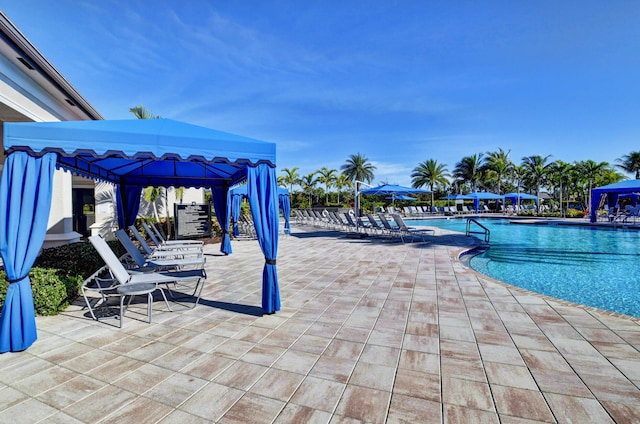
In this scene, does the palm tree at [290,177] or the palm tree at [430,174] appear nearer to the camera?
the palm tree at [290,177]

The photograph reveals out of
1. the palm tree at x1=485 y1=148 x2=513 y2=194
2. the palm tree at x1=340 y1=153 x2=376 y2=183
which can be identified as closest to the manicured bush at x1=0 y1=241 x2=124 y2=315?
the palm tree at x1=340 y1=153 x2=376 y2=183

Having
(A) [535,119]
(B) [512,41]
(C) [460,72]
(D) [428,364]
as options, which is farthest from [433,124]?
(D) [428,364]

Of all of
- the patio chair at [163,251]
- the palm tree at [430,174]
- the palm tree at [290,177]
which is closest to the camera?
the patio chair at [163,251]

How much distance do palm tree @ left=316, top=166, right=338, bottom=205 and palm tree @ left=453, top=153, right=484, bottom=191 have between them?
18726 millimetres

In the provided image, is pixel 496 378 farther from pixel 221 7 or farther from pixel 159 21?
pixel 159 21

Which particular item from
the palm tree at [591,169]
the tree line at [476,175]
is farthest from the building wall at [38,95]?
the palm tree at [591,169]

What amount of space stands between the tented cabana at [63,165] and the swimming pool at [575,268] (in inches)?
215

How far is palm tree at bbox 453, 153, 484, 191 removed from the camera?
41.8m

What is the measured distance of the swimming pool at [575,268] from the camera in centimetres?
532

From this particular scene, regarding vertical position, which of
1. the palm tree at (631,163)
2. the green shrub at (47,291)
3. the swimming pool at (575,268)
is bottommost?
the swimming pool at (575,268)

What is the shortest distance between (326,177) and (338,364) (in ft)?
122

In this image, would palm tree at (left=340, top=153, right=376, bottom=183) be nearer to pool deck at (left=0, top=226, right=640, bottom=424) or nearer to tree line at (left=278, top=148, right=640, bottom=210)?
tree line at (left=278, top=148, right=640, bottom=210)

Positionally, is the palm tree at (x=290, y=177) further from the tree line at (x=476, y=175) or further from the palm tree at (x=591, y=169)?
the palm tree at (x=591, y=169)

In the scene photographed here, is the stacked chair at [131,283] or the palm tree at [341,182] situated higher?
the palm tree at [341,182]
